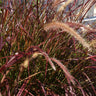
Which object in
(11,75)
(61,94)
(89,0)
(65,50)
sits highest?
(89,0)

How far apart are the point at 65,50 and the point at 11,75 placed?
458 mm

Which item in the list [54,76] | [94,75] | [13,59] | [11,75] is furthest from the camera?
[94,75]

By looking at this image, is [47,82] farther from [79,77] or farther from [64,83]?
[79,77]

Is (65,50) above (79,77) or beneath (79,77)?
above

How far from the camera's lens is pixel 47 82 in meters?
1.31

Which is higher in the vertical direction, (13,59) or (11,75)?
(13,59)

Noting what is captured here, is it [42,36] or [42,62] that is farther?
[42,36]

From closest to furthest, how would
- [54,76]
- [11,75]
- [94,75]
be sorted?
[11,75] < [54,76] < [94,75]

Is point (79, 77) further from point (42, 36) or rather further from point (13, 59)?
Result: point (13, 59)

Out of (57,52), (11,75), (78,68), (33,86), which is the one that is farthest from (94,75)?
(11,75)

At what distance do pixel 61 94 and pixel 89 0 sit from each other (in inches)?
30.3

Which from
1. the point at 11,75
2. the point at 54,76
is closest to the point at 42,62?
the point at 54,76

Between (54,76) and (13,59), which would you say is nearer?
(13,59)

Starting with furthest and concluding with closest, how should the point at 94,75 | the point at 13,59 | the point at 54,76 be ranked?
the point at 94,75 → the point at 54,76 → the point at 13,59
